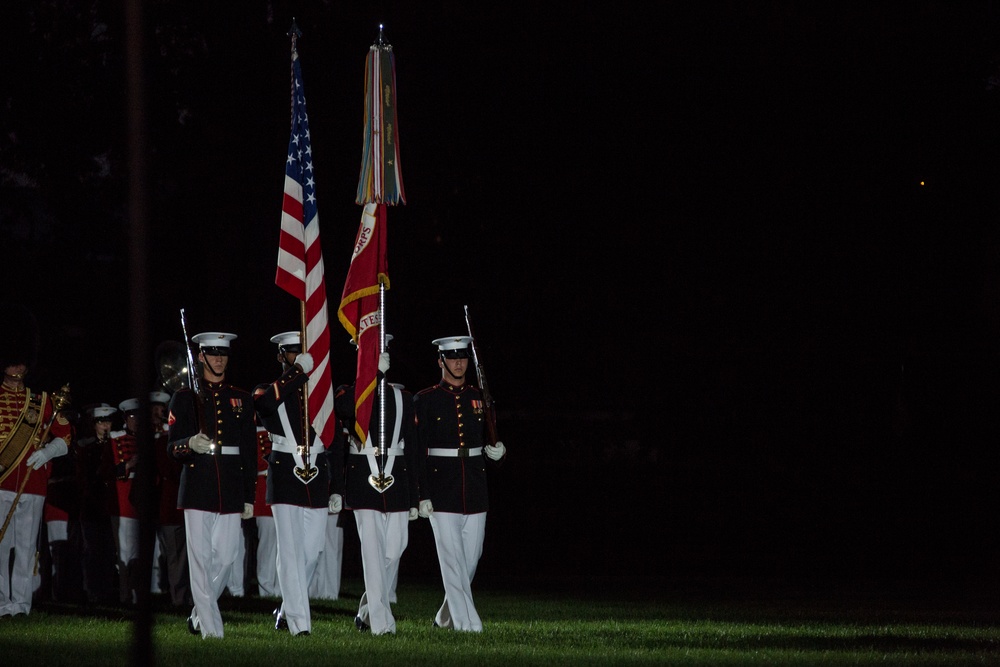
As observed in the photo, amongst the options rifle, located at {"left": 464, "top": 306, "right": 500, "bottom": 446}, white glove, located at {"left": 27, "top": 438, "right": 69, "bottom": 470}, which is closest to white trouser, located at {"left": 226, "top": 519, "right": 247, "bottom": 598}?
white glove, located at {"left": 27, "top": 438, "right": 69, "bottom": 470}

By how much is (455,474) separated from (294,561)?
1467 mm

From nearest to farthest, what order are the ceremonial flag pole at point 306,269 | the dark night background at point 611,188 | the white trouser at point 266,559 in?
1. the ceremonial flag pole at point 306,269
2. the white trouser at point 266,559
3. the dark night background at point 611,188

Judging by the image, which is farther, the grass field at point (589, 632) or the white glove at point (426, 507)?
the white glove at point (426, 507)

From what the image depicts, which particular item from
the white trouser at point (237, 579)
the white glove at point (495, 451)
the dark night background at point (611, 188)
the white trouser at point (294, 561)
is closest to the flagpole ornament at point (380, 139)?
the white glove at point (495, 451)

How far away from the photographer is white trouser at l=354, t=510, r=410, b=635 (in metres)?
13.4

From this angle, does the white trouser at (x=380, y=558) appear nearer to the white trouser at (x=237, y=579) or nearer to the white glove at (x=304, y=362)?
the white glove at (x=304, y=362)

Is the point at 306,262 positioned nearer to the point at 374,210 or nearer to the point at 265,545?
the point at 374,210

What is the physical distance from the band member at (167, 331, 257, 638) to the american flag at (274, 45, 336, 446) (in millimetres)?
587

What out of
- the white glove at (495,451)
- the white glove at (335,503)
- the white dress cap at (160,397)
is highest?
the white dress cap at (160,397)

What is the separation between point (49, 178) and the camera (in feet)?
91.0

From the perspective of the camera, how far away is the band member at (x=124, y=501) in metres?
18.1

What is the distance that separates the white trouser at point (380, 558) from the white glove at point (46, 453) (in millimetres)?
3492

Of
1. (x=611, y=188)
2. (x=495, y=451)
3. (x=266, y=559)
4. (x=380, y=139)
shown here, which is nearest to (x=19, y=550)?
(x=266, y=559)

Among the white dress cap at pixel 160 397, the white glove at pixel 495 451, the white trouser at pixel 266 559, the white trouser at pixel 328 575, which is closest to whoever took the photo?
the white glove at pixel 495 451
